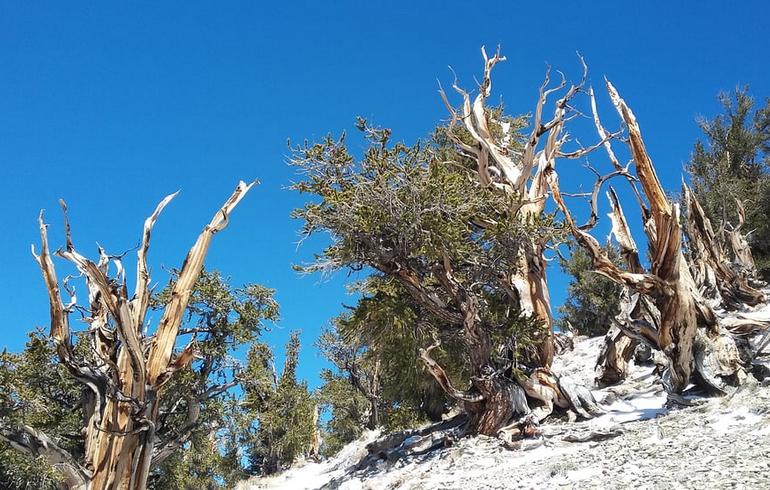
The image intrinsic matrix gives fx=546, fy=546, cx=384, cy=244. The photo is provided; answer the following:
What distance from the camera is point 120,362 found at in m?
7.21

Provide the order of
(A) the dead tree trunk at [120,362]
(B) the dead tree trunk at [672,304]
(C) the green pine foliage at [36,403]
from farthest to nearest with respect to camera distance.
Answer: (C) the green pine foliage at [36,403] → (B) the dead tree trunk at [672,304] → (A) the dead tree trunk at [120,362]

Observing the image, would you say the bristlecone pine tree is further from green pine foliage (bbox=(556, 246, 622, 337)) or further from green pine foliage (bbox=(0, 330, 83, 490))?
green pine foliage (bbox=(556, 246, 622, 337))

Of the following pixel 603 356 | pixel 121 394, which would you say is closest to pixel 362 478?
pixel 121 394

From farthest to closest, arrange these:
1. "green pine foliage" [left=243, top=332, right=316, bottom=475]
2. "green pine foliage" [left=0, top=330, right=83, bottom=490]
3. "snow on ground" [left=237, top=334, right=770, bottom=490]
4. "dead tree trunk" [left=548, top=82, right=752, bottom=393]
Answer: "green pine foliage" [left=243, top=332, right=316, bottom=475], "green pine foliage" [left=0, top=330, right=83, bottom=490], "dead tree trunk" [left=548, top=82, right=752, bottom=393], "snow on ground" [left=237, top=334, right=770, bottom=490]

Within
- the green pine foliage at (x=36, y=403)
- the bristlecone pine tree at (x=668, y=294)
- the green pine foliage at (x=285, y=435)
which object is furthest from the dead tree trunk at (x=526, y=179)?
the green pine foliage at (x=285, y=435)

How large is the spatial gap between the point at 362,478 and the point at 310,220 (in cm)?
426

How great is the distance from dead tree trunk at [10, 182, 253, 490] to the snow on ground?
10.7 feet

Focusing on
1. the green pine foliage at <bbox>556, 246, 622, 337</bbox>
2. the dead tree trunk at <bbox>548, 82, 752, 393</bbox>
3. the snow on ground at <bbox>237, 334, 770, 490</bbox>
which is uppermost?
the green pine foliage at <bbox>556, 246, 622, 337</bbox>

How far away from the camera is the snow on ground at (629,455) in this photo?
4590 mm

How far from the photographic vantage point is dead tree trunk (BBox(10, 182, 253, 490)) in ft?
21.5

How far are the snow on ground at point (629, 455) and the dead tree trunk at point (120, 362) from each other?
3274 mm

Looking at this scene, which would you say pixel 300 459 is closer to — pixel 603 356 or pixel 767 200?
pixel 603 356

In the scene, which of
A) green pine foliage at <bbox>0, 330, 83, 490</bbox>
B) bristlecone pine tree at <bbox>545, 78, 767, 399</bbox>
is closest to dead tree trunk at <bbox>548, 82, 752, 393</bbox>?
bristlecone pine tree at <bbox>545, 78, 767, 399</bbox>

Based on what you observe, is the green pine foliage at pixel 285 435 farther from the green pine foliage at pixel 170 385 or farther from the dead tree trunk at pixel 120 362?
the dead tree trunk at pixel 120 362
